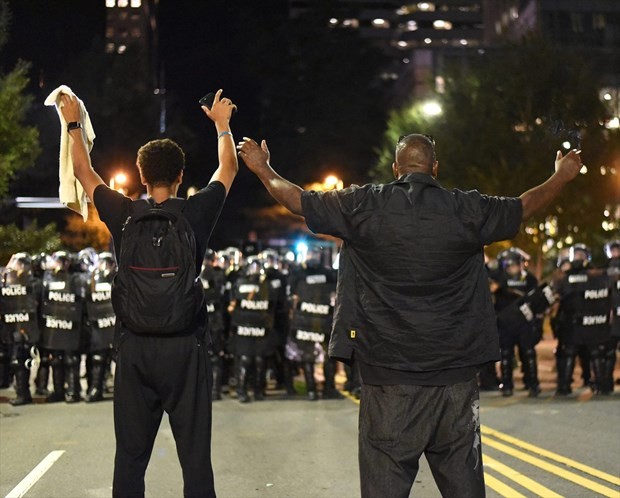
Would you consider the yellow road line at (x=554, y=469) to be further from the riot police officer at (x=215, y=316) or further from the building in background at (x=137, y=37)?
the building in background at (x=137, y=37)

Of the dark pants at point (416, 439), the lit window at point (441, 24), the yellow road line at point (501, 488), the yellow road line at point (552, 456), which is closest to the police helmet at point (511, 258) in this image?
the yellow road line at point (552, 456)

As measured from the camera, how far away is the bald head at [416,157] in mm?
4664

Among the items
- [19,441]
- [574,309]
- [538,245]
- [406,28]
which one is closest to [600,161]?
[538,245]

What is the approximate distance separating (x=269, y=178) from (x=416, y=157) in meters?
0.70

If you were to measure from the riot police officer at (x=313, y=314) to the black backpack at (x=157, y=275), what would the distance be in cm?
958

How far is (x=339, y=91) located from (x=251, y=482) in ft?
200

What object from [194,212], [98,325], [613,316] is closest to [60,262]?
[98,325]

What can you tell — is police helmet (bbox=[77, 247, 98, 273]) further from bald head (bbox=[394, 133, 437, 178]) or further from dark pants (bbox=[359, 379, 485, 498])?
dark pants (bbox=[359, 379, 485, 498])

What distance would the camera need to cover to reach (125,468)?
15.4 ft

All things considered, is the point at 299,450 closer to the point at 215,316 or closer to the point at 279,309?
the point at 215,316

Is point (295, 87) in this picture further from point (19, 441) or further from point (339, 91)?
point (19, 441)

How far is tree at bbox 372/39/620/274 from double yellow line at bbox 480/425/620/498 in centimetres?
1835

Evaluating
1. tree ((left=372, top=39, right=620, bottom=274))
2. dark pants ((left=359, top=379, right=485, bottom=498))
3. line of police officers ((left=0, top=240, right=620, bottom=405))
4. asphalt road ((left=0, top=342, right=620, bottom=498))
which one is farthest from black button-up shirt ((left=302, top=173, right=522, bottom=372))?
tree ((left=372, top=39, right=620, bottom=274))

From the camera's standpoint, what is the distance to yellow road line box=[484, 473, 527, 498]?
7.31 m
